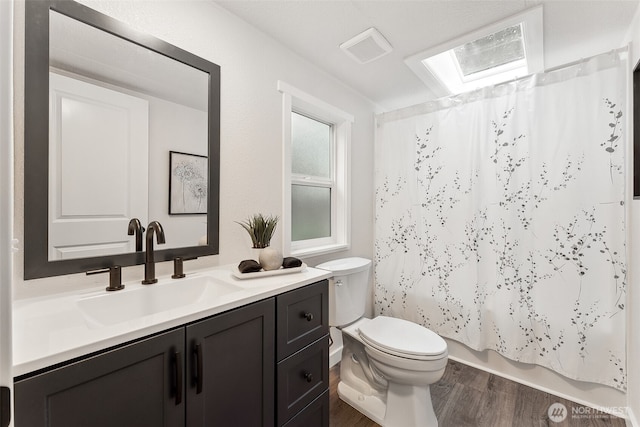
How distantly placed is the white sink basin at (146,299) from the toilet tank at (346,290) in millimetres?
732

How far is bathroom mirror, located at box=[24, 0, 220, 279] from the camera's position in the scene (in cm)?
92

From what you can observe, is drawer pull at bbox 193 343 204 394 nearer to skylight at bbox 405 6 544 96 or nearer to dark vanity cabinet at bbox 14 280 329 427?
dark vanity cabinet at bbox 14 280 329 427

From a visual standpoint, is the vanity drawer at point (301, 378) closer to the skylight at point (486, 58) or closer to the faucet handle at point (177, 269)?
the faucet handle at point (177, 269)

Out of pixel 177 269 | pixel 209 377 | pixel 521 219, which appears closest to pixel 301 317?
pixel 209 377

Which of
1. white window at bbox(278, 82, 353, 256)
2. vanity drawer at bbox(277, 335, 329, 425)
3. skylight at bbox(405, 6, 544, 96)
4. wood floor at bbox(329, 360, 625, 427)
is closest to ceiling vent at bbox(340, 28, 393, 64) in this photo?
skylight at bbox(405, 6, 544, 96)

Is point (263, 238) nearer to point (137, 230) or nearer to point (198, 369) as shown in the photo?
point (137, 230)

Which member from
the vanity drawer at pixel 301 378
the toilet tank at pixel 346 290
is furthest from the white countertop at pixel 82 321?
the toilet tank at pixel 346 290

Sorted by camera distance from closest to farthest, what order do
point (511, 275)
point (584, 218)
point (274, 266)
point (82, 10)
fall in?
point (82, 10) < point (274, 266) < point (584, 218) < point (511, 275)

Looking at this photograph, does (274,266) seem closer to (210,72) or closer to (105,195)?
(105,195)

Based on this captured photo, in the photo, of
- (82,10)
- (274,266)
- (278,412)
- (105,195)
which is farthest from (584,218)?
(82,10)

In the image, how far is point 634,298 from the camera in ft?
4.80

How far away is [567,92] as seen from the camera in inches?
66.5

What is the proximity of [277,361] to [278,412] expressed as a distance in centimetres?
19

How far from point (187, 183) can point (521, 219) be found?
80.7 inches
